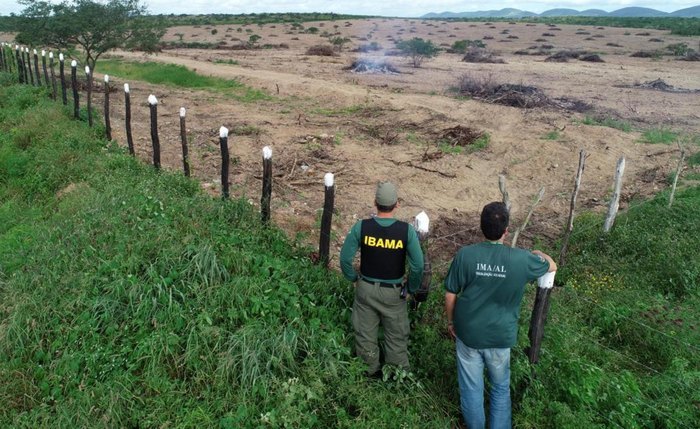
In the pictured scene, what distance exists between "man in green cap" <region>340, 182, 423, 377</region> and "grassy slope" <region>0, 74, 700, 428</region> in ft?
0.67

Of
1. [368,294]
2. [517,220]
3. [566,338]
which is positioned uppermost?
[368,294]

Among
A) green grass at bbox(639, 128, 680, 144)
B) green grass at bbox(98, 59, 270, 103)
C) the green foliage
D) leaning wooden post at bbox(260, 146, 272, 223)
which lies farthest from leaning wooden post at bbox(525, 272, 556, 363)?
green grass at bbox(98, 59, 270, 103)

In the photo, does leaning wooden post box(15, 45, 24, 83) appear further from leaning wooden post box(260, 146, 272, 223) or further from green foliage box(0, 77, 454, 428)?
leaning wooden post box(260, 146, 272, 223)

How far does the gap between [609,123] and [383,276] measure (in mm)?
11350

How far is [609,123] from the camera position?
12.7 metres

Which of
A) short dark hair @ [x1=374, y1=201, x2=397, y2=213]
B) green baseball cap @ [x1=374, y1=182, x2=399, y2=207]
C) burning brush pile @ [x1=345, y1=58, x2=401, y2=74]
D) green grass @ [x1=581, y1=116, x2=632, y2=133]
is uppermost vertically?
green baseball cap @ [x1=374, y1=182, x2=399, y2=207]

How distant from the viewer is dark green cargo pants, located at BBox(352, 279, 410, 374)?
3.75m

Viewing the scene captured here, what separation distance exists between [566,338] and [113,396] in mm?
3513

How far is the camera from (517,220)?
26.8 feet

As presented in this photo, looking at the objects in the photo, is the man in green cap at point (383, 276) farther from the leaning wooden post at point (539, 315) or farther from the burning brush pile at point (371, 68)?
the burning brush pile at point (371, 68)

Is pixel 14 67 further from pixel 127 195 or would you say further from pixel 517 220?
pixel 517 220

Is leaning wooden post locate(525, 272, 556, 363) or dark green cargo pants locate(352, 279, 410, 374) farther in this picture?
dark green cargo pants locate(352, 279, 410, 374)

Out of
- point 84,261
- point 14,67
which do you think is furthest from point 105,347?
point 14,67

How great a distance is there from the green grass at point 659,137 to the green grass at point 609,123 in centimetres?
49
